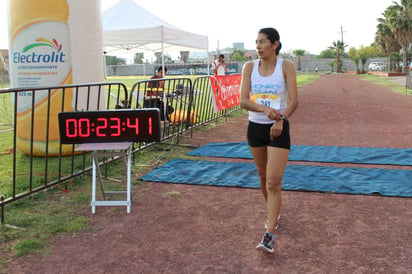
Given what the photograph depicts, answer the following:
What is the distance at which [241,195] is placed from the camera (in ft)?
17.6

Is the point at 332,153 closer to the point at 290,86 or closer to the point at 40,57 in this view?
the point at 290,86

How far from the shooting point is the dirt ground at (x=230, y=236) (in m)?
3.41

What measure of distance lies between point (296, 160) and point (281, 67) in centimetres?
373

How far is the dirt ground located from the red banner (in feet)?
19.2

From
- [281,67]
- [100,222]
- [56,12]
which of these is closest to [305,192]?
[281,67]

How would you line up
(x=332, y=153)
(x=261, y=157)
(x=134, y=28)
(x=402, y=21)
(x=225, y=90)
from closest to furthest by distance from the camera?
(x=261, y=157) < (x=332, y=153) < (x=225, y=90) < (x=134, y=28) < (x=402, y=21)

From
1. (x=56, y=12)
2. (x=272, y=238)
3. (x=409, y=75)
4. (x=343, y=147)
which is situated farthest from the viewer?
(x=409, y=75)

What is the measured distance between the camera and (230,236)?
403 centimetres

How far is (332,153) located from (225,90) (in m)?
5.23

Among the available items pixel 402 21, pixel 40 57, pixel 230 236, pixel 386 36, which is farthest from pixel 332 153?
pixel 386 36

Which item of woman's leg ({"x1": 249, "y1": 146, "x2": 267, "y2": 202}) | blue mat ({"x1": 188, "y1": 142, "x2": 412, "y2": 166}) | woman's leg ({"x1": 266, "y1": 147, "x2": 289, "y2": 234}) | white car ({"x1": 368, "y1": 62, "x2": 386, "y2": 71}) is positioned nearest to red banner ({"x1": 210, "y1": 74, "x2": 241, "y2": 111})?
blue mat ({"x1": 188, "y1": 142, "x2": 412, "y2": 166})

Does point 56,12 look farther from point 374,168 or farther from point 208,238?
point 374,168

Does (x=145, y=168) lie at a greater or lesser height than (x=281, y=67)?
lesser

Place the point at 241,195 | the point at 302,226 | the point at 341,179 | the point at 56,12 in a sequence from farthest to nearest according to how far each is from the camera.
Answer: the point at 56,12, the point at 341,179, the point at 241,195, the point at 302,226
